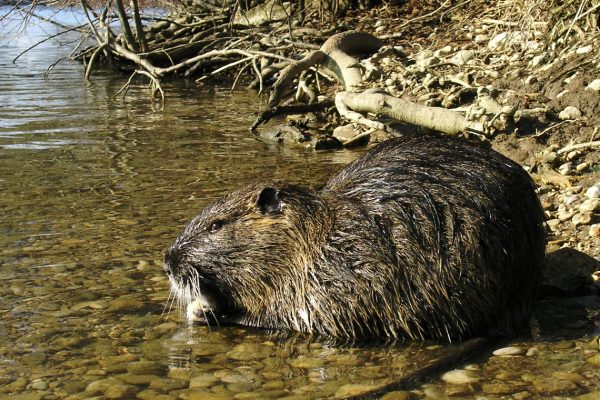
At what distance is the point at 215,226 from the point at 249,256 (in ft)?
0.73

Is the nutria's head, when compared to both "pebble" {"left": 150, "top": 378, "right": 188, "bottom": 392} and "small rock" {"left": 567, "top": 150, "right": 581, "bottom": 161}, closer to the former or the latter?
"pebble" {"left": 150, "top": 378, "right": 188, "bottom": 392}

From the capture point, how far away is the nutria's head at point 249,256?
3.81m

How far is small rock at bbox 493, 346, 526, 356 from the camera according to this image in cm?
344

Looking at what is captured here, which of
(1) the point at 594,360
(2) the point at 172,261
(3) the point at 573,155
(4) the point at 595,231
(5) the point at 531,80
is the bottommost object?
(1) the point at 594,360

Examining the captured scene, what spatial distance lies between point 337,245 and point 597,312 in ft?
4.08

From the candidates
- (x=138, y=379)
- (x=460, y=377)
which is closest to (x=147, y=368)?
(x=138, y=379)

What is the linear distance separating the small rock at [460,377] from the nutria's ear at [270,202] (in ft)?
3.65

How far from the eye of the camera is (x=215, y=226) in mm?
3939

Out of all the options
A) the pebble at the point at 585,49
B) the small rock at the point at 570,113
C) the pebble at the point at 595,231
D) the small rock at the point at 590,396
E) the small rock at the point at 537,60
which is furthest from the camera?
the small rock at the point at 537,60

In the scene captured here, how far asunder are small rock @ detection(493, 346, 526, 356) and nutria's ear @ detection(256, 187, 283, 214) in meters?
1.16

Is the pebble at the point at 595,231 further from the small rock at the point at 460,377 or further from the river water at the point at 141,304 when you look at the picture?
the small rock at the point at 460,377

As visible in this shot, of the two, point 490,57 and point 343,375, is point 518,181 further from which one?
point 490,57

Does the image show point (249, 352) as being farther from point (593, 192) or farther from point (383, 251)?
point (593, 192)

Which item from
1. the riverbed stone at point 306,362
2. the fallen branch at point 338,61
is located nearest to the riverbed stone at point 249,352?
the riverbed stone at point 306,362
